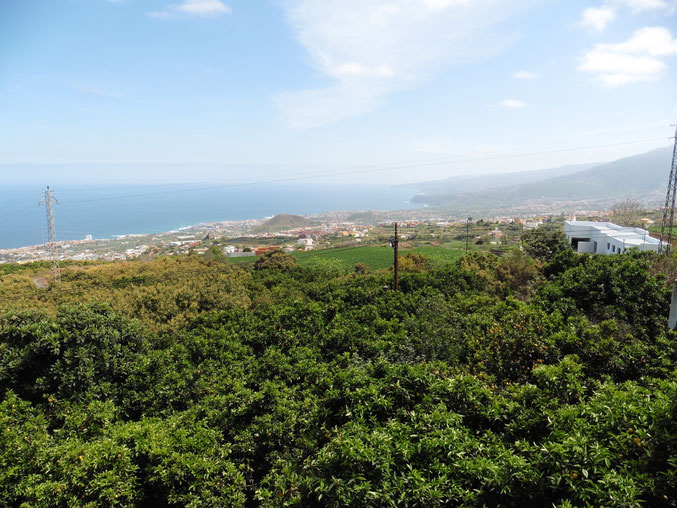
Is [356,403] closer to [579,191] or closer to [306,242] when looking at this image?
[306,242]

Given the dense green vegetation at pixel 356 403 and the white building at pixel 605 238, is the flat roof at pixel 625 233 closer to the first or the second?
the white building at pixel 605 238

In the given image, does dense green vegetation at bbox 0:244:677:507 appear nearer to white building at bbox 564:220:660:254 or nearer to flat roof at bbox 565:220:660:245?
white building at bbox 564:220:660:254

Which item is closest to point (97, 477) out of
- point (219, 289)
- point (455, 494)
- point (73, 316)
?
point (455, 494)

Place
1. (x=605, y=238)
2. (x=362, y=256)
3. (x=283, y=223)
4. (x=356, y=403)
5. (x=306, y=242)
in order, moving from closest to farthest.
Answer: (x=356, y=403)
(x=605, y=238)
(x=362, y=256)
(x=306, y=242)
(x=283, y=223)

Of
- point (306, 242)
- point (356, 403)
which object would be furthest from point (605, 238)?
point (356, 403)

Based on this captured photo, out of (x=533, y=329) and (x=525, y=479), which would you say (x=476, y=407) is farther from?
(x=533, y=329)

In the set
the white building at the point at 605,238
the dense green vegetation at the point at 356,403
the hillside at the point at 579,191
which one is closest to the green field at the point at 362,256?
the white building at the point at 605,238
